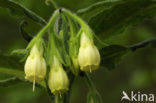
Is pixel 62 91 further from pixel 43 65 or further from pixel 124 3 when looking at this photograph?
pixel 124 3

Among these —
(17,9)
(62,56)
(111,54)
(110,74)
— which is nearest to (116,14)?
(111,54)

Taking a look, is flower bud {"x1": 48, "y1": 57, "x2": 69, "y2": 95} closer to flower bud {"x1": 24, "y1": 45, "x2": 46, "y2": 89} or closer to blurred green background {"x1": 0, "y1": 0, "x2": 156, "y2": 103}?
flower bud {"x1": 24, "y1": 45, "x2": 46, "y2": 89}

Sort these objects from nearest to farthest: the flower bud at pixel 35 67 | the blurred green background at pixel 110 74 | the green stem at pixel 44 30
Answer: the flower bud at pixel 35 67, the green stem at pixel 44 30, the blurred green background at pixel 110 74

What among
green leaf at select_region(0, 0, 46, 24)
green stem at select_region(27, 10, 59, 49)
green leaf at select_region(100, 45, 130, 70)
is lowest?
green leaf at select_region(100, 45, 130, 70)

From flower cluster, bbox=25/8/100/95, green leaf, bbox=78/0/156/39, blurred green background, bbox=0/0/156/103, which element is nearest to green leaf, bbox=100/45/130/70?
green leaf, bbox=78/0/156/39

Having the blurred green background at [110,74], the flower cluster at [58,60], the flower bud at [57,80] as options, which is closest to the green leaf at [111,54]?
the flower cluster at [58,60]

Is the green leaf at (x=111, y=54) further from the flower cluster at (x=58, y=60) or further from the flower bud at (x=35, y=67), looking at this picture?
the flower bud at (x=35, y=67)

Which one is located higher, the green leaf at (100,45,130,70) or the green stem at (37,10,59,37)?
the green stem at (37,10,59,37)
